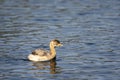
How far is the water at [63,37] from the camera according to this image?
2489 cm

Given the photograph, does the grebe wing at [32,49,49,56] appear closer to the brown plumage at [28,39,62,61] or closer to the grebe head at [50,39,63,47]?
the brown plumage at [28,39,62,61]

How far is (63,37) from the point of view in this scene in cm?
3231

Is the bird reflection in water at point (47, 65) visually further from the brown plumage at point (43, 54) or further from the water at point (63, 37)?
the brown plumage at point (43, 54)

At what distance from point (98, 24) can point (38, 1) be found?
10.7m

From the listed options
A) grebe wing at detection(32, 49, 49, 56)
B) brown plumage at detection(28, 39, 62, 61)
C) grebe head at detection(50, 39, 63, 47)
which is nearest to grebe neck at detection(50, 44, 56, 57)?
brown plumage at detection(28, 39, 62, 61)

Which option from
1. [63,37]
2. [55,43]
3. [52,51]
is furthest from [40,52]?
[63,37]

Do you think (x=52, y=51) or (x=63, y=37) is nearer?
(x=52, y=51)

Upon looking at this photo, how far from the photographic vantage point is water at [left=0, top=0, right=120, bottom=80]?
24.9m

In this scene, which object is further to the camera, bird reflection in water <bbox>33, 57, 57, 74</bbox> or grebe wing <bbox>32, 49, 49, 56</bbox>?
grebe wing <bbox>32, 49, 49, 56</bbox>

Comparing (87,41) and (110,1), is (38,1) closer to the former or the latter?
(110,1)

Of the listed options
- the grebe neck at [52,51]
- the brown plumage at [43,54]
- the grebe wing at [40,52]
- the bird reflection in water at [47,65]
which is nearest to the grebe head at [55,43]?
the brown plumage at [43,54]

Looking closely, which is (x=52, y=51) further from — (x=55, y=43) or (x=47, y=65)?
(x=47, y=65)

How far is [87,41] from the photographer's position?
31.0m

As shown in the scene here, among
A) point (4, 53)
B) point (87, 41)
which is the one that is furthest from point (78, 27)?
point (4, 53)
